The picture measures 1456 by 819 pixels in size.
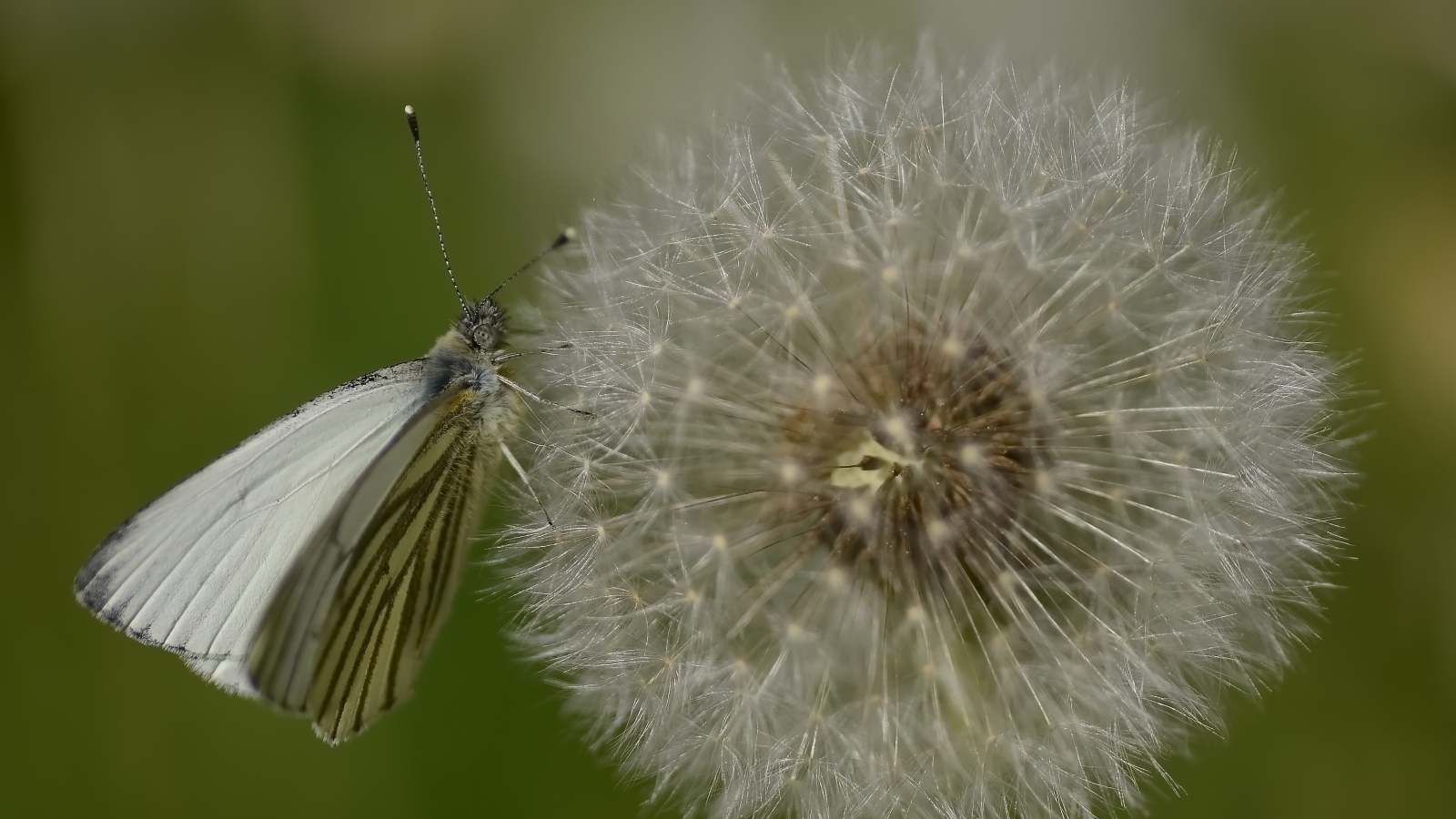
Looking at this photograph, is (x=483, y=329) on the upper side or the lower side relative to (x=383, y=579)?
upper

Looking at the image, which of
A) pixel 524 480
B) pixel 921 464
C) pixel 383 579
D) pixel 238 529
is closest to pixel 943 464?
pixel 921 464

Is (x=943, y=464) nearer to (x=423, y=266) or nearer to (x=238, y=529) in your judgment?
(x=238, y=529)

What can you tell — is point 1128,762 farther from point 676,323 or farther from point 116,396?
point 116,396

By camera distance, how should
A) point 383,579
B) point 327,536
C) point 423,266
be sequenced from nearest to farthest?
point 327,536 → point 383,579 → point 423,266

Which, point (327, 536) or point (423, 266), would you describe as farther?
point (423, 266)

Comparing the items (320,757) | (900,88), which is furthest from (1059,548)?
(320,757)

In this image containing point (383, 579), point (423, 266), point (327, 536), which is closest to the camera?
point (327, 536)

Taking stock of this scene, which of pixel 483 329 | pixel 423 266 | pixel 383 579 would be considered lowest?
pixel 383 579

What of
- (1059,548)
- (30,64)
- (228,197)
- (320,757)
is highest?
(30,64)
